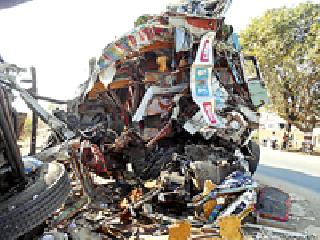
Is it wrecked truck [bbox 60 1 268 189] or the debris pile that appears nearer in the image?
the debris pile

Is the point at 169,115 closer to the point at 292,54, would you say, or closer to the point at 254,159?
the point at 254,159

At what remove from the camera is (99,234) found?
5242 millimetres

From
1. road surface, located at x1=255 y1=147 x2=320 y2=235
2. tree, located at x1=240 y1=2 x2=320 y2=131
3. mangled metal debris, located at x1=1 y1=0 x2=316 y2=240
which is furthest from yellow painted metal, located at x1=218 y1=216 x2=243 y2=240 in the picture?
tree, located at x1=240 y1=2 x2=320 y2=131

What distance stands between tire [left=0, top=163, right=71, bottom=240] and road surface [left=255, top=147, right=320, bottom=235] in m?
4.72

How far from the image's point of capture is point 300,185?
10055 mm

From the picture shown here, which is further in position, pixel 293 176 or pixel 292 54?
pixel 292 54

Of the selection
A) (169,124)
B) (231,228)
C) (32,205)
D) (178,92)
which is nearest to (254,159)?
(169,124)

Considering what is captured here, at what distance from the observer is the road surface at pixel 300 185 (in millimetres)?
6571

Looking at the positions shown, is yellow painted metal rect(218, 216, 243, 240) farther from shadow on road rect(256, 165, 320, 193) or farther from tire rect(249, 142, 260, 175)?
shadow on road rect(256, 165, 320, 193)

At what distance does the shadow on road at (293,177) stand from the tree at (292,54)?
882cm

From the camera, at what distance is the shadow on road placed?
10008 mm

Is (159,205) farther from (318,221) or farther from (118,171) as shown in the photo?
(318,221)

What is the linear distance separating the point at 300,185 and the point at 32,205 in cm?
910

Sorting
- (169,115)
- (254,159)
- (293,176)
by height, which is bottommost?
(293,176)
